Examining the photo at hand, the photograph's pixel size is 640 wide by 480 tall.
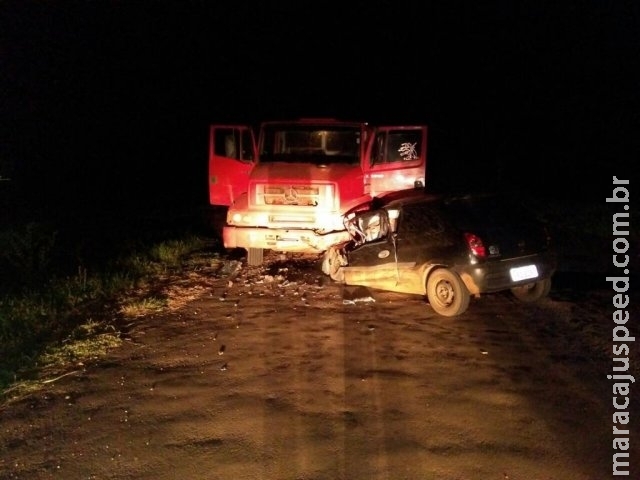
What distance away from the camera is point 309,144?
10008 millimetres

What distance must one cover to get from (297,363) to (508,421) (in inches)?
81.0

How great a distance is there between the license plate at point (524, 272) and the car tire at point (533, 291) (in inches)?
16.9

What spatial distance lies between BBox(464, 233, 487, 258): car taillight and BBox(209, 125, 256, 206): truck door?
4.22 m

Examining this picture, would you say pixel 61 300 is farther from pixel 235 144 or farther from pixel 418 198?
pixel 418 198

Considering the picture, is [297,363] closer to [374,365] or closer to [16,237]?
[374,365]

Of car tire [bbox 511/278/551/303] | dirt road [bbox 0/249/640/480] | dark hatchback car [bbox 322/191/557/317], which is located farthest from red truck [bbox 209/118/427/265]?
car tire [bbox 511/278/551/303]

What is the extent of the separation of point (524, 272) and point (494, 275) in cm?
43

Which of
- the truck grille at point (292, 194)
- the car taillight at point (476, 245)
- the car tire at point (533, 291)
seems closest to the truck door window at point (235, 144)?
the truck grille at point (292, 194)

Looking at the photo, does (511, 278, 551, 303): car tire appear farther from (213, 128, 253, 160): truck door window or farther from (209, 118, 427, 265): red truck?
(213, 128, 253, 160): truck door window

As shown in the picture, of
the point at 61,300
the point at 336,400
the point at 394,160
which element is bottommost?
the point at 336,400

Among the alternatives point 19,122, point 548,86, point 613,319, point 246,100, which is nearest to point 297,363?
Result: point 613,319

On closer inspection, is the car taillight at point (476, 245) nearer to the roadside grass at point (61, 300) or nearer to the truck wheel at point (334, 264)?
the truck wheel at point (334, 264)

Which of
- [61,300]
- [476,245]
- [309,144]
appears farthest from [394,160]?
[61,300]

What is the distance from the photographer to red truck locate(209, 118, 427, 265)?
9.01 meters
